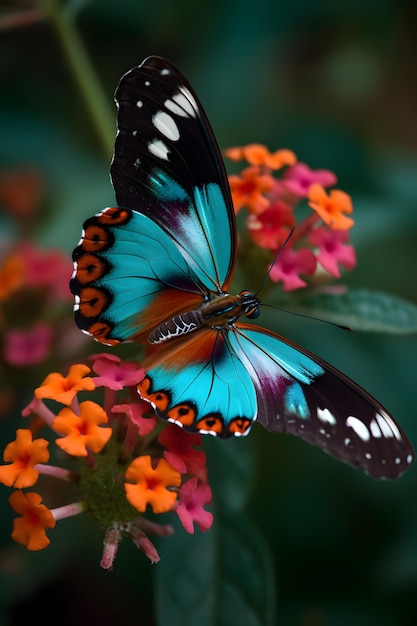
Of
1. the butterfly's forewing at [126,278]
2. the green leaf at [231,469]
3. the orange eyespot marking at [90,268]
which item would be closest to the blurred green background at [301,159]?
the green leaf at [231,469]

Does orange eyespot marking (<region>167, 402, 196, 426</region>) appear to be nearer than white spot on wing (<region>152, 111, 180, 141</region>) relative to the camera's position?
Yes

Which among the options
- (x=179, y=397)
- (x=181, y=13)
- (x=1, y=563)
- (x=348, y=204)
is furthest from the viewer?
(x=181, y=13)

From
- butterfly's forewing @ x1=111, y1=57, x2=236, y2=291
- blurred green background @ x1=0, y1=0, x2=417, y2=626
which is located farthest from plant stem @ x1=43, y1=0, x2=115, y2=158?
butterfly's forewing @ x1=111, y1=57, x2=236, y2=291

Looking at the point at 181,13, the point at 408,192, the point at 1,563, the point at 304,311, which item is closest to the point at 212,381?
the point at 304,311

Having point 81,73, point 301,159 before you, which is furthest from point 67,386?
point 301,159

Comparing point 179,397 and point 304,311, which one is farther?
point 304,311

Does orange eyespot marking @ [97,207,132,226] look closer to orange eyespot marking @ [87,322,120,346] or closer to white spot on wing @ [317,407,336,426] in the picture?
orange eyespot marking @ [87,322,120,346]

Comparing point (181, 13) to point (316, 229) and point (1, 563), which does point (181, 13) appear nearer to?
point (316, 229)
